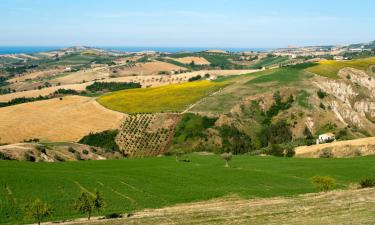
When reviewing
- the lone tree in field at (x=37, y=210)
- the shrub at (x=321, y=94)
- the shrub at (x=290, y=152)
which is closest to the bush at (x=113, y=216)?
the lone tree in field at (x=37, y=210)

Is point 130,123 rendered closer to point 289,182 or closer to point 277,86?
point 277,86

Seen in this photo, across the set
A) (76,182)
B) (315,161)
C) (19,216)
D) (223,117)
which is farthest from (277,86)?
(19,216)

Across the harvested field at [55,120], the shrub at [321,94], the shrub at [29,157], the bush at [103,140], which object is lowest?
the bush at [103,140]

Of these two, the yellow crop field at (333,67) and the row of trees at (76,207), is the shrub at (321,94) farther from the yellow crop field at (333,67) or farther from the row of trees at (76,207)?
the row of trees at (76,207)

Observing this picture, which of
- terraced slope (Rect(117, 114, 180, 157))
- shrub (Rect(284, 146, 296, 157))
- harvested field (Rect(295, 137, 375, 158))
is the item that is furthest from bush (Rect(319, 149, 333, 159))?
terraced slope (Rect(117, 114, 180, 157))

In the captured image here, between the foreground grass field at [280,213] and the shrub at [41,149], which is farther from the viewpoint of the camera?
the shrub at [41,149]

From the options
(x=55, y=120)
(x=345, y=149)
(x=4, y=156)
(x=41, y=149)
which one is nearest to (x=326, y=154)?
(x=345, y=149)

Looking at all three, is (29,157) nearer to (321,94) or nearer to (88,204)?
(88,204)
